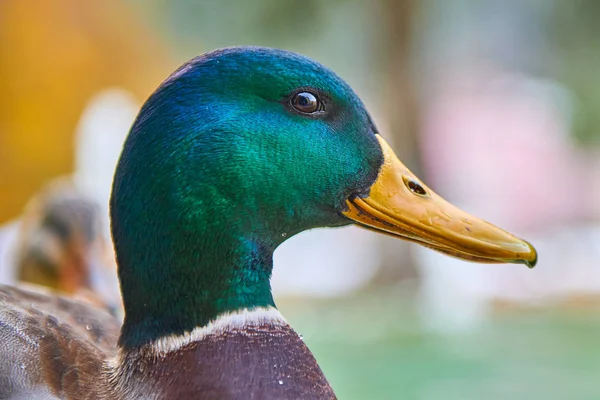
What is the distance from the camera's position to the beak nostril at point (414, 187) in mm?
1197

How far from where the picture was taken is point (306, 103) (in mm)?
1137

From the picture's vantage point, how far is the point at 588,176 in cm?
784

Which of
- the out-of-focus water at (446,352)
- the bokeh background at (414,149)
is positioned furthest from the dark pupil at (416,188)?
the out-of-focus water at (446,352)

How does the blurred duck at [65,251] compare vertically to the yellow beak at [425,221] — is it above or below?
below

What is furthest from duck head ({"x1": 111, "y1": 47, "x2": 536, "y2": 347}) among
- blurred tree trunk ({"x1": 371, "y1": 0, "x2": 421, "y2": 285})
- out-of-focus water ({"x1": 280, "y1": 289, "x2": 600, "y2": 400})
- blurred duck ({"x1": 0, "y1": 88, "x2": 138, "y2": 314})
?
blurred tree trunk ({"x1": 371, "y1": 0, "x2": 421, "y2": 285})

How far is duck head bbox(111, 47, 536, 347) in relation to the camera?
1.06m

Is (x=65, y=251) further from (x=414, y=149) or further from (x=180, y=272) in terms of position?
(x=414, y=149)

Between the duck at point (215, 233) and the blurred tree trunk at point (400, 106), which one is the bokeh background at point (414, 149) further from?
the duck at point (215, 233)

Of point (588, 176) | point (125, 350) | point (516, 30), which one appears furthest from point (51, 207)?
point (516, 30)

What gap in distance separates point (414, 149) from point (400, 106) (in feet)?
1.06

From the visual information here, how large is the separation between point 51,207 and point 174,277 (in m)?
2.02

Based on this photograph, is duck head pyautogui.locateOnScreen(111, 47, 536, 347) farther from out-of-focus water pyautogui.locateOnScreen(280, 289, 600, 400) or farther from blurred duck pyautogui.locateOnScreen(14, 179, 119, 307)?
out-of-focus water pyautogui.locateOnScreen(280, 289, 600, 400)

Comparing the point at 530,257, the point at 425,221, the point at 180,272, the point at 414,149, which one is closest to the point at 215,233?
the point at 180,272

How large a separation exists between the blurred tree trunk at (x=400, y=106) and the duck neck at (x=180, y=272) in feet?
15.1
